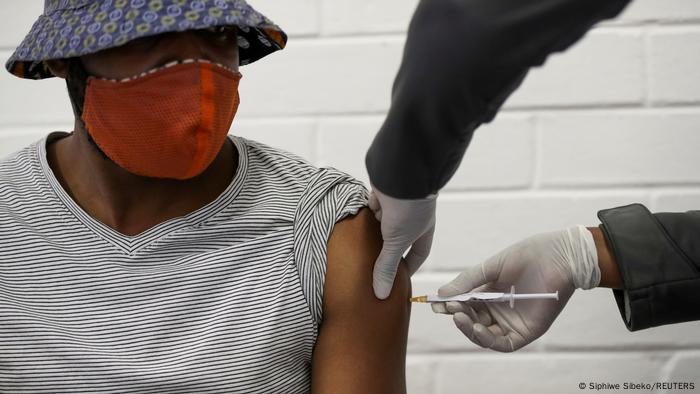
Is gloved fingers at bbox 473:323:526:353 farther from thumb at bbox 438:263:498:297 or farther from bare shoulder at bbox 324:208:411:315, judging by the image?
bare shoulder at bbox 324:208:411:315

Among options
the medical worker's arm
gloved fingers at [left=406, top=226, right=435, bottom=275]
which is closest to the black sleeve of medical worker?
the medical worker's arm

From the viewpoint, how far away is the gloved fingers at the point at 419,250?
1439mm

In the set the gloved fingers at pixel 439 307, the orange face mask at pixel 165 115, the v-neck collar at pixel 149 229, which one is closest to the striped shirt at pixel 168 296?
the v-neck collar at pixel 149 229

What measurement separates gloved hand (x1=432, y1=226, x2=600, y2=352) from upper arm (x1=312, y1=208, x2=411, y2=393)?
8.3 inches

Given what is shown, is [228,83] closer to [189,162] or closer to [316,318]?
[189,162]

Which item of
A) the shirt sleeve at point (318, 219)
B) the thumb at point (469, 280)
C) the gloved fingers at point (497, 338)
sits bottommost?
the gloved fingers at point (497, 338)

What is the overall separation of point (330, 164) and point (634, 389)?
0.94 meters

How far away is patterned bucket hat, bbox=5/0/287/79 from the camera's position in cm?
116

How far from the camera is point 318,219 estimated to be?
1.35 meters

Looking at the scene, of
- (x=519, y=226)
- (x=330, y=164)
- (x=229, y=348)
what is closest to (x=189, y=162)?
(x=229, y=348)

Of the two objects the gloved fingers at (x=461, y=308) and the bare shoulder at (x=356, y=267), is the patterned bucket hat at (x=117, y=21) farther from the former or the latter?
the gloved fingers at (x=461, y=308)

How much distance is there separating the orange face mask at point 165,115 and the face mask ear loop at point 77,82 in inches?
0.9

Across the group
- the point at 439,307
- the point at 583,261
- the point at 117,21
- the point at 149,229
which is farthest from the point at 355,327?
the point at 117,21

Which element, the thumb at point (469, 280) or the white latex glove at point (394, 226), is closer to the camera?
the white latex glove at point (394, 226)
